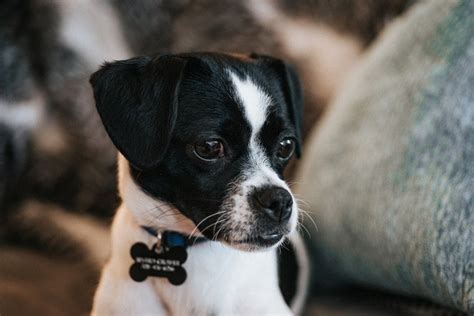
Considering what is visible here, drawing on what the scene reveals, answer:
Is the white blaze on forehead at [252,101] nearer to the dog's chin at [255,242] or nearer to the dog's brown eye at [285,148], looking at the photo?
the dog's brown eye at [285,148]

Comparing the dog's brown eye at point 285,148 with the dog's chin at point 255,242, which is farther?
the dog's brown eye at point 285,148

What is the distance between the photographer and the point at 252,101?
109 cm

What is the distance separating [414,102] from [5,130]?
116 cm

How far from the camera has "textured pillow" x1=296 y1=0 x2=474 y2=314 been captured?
3.78ft

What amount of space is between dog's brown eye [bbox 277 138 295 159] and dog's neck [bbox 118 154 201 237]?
230 millimetres

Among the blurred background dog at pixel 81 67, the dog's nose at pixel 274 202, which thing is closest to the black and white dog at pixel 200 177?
the dog's nose at pixel 274 202

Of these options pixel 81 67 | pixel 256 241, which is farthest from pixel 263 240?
→ pixel 81 67

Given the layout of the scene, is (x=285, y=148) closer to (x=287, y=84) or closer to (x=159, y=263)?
(x=287, y=84)

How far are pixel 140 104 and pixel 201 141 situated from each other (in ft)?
0.42

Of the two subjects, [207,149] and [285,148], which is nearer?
[207,149]

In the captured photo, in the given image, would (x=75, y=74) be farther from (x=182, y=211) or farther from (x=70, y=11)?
(x=182, y=211)

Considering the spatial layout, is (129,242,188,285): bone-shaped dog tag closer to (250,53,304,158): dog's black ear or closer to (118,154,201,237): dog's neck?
(118,154,201,237): dog's neck

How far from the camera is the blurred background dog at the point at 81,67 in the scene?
67.8 inches

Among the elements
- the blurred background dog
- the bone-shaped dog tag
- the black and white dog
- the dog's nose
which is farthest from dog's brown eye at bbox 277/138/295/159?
the blurred background dog
